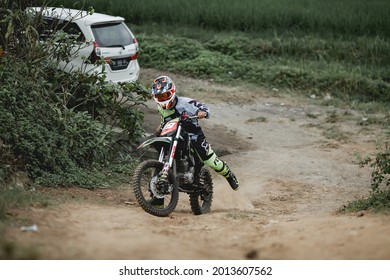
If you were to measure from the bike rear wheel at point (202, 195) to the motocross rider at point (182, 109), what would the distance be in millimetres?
168

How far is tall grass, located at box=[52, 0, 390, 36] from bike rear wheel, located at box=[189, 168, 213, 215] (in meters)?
12.7

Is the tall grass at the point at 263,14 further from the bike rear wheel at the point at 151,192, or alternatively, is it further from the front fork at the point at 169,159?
the bike rear wheel at the point at 151,192

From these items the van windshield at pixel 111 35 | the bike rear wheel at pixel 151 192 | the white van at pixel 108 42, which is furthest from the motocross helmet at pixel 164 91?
the van windshield at pixel 111 35

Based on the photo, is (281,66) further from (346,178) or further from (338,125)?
(346,178)

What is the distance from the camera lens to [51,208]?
6973 millimetres

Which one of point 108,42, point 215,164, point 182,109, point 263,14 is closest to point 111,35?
point 108,42

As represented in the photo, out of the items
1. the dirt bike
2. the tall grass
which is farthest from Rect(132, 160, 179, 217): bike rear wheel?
the tall grass

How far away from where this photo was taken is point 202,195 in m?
Result: 8.62

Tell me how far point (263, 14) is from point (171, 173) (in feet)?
46.6

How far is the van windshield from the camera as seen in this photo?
1324 cm

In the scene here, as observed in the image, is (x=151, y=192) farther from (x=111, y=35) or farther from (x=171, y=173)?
(x=111, y=35)

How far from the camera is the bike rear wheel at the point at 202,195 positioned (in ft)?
27.6

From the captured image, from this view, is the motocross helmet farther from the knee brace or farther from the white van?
the white van

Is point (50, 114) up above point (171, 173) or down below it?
above
